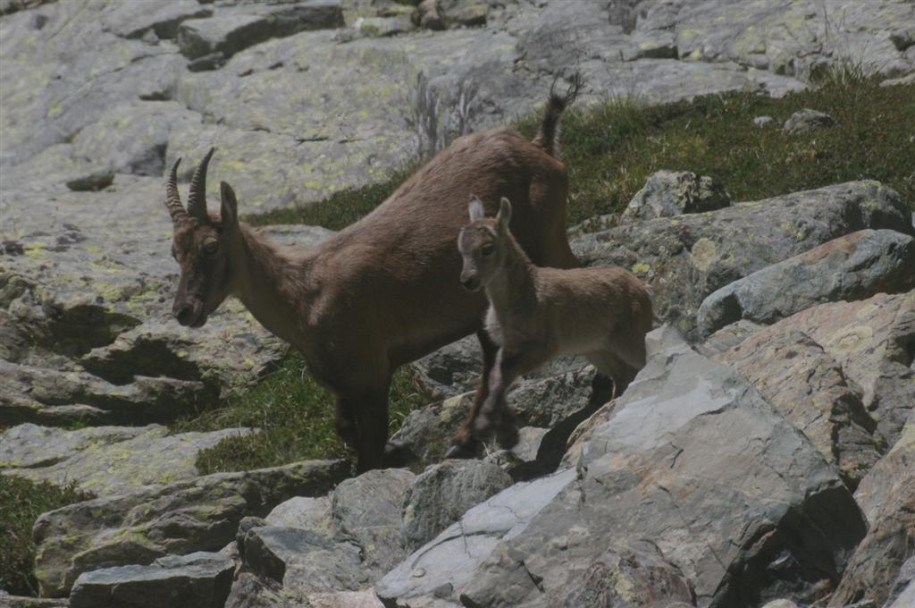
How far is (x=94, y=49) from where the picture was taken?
26.5m

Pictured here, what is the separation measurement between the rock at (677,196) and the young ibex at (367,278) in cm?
208

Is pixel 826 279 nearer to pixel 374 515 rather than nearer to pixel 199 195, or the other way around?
pixel 374 515

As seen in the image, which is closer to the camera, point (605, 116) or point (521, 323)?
point (521, 323)

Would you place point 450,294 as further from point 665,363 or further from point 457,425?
point 665,363

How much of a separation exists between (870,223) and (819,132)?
359cm

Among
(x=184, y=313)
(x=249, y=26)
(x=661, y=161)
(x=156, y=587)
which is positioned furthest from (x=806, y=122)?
(x=249, y=26)

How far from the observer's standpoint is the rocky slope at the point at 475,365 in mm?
6266

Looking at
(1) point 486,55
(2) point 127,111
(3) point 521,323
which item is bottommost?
(2) point 127,111

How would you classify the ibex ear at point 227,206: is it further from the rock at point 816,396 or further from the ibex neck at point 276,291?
the rock at point 816,396

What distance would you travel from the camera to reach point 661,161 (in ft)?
50.2

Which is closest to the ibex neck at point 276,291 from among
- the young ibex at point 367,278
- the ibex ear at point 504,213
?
the young ibex at point 367,278

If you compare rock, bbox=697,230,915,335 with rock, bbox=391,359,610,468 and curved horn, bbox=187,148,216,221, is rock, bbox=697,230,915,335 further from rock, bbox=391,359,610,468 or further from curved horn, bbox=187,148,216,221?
curved horn, bbox=187,148,216,221

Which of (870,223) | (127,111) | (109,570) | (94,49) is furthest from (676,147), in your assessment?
(94,49)

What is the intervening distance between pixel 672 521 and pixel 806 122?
9901mm
